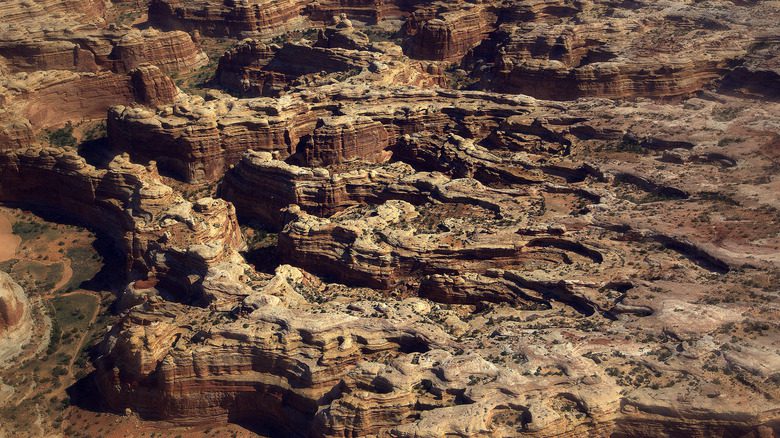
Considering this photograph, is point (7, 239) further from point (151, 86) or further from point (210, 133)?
point (151, 86)

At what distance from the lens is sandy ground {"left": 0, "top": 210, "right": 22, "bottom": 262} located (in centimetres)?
7019

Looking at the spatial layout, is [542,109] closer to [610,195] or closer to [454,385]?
[610,195]

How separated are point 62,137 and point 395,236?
45.5m

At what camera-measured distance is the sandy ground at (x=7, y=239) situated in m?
70.2

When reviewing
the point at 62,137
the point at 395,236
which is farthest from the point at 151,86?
the point at 395,236

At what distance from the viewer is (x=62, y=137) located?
86375 mm

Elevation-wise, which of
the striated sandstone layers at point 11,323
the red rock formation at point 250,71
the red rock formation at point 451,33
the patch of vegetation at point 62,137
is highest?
the red rock formation at point 451,33

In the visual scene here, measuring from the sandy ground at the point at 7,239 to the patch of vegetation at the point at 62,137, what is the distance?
1196 cm

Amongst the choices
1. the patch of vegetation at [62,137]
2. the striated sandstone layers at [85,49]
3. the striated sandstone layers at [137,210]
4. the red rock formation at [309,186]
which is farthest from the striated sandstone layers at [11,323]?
the striated sandstone layers at [85,49]

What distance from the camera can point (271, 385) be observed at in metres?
46.5

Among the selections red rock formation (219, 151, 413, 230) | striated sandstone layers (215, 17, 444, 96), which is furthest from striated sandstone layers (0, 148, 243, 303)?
striated sandstone layers (215, 17, 444, 96)

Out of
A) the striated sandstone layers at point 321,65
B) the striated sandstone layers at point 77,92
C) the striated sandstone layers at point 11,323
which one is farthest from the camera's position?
the striated sandstone layers at point 321,65

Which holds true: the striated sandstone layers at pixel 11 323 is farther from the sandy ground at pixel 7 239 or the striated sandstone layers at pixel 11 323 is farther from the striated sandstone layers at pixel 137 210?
the sandy ground at pixel 7 239

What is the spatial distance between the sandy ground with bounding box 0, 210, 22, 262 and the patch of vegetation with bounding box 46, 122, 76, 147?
471 inches
